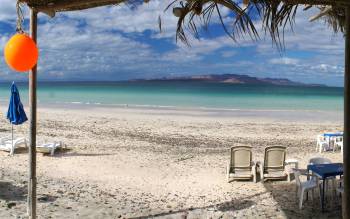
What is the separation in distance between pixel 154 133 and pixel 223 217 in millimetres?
10522

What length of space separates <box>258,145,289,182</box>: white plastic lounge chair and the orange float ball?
17.2ft

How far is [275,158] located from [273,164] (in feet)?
0.39

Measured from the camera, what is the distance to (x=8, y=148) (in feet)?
36.7

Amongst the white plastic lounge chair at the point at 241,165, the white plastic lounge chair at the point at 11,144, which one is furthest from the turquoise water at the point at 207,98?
the white plastic lounge chair at the point at 241,165

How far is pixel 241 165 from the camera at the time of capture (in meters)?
8.79

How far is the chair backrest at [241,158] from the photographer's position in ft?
28.6

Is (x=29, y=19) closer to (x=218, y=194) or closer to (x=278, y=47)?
(x=278, y=47)

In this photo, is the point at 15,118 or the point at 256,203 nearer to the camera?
the point at 256,203

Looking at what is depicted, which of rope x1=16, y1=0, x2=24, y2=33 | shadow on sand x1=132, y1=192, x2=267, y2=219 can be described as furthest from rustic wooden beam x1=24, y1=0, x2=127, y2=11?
shadow on sand x1=132, y1=192, x2=267, y2=219

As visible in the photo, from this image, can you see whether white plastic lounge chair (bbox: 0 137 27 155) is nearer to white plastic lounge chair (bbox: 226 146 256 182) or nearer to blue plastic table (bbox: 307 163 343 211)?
white plastic lounge chair (bbox: 226 146 256 182)

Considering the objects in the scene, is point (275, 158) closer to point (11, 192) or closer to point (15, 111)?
point (11, 192)

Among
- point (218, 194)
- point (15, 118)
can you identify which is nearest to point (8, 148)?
point (15, 118)

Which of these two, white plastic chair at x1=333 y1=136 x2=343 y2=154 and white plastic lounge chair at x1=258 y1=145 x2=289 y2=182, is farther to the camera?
white plastic chair at x1=333 y1=136 x2=343 y2=154

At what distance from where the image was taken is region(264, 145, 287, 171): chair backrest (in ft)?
28.2
